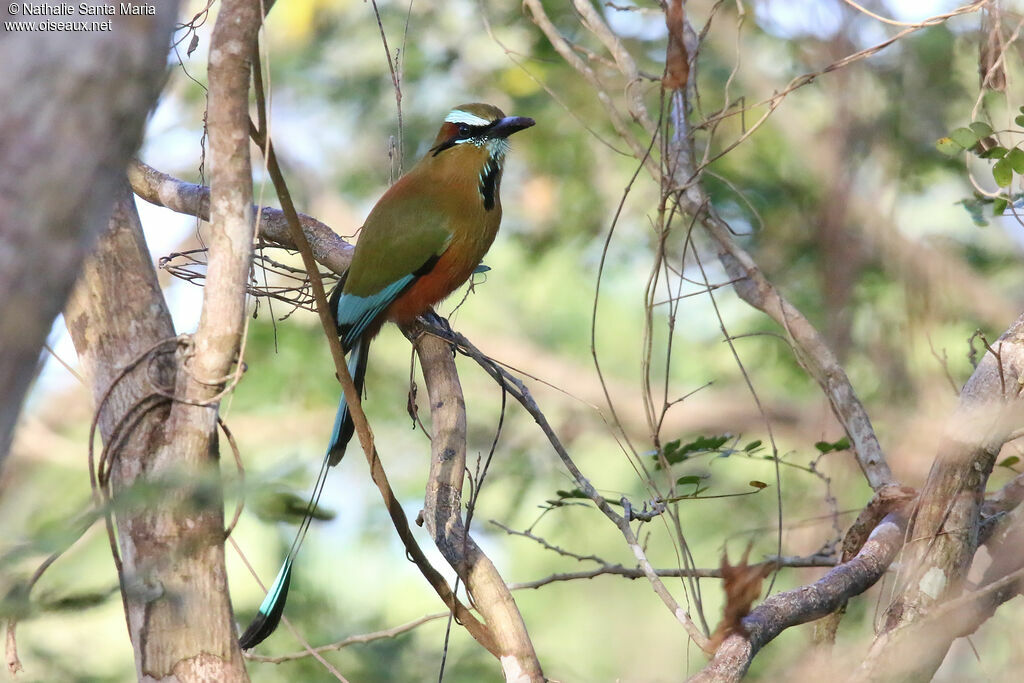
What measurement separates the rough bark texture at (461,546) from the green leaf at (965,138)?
1371 mm

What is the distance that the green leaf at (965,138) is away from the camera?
2504 mm

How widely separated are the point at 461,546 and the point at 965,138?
157 centimetres

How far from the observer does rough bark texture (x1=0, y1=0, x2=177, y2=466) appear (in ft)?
3.73

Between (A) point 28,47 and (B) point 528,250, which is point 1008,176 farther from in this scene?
(B) point 528,250

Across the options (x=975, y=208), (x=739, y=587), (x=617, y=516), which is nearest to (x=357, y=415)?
(x=617, y=516)

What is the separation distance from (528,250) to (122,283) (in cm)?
463

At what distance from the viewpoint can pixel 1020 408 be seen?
2.34 metres

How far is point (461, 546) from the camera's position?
7.01 feet

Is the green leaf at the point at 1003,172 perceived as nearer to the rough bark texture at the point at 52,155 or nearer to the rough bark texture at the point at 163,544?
the rough bark texture at the point at 163,544

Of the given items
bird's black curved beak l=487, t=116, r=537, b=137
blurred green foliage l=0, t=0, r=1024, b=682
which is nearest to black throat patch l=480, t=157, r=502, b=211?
bird's black curved beak l=487, t=116, r=537, b=137

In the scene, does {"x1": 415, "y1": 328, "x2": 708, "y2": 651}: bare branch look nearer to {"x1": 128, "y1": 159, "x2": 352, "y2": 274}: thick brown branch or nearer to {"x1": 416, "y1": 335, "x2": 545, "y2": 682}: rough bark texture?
{"x1": 416, "y1": 335, "x2": 545, "y2": 682}: rough bark texture

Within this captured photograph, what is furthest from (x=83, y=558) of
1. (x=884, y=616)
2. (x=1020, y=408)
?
(x=1020, y=408)

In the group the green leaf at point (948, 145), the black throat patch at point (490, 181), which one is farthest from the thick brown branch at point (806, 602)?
the black throat patch at point (490, 181)

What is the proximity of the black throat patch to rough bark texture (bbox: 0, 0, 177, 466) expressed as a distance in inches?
95.5
